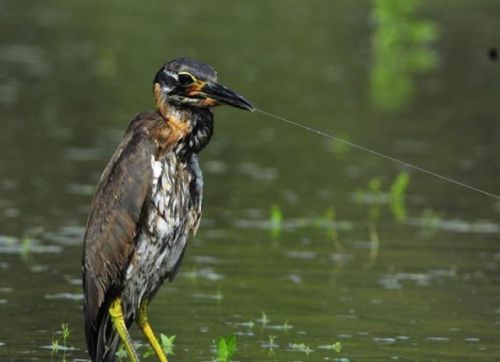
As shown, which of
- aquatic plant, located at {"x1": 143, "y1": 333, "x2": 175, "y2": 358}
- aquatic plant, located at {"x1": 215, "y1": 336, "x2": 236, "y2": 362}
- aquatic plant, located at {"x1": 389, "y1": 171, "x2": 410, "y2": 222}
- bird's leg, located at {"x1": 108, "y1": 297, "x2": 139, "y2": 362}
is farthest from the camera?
aquatic plant, located at {"x1": 389, "y1": 171, "x2": 410, "y2": 222}

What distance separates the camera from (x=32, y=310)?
36.4 ft

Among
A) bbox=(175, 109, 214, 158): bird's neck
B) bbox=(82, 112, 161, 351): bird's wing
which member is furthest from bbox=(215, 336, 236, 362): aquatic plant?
bbox=(175, 109, 214, 158): bird's neck

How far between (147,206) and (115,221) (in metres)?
0.19

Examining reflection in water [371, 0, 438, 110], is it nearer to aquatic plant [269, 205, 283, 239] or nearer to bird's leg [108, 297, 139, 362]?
aquatic plant [269, 205, 283, 239]

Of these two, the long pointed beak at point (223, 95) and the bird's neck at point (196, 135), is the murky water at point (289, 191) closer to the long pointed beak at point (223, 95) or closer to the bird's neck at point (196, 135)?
the bird's neck at point (196, 135)

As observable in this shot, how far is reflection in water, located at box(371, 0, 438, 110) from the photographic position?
2644 centimetres

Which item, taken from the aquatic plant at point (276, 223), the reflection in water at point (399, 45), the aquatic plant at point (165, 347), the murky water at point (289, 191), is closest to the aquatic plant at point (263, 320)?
the murky water at point (289, 191)

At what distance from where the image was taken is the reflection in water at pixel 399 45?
86.7 feet

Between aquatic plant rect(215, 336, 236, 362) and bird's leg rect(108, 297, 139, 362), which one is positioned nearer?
bird's leg rect(108, 297, 139, 362)

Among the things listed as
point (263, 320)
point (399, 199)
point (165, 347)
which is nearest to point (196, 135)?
point (165, 347)

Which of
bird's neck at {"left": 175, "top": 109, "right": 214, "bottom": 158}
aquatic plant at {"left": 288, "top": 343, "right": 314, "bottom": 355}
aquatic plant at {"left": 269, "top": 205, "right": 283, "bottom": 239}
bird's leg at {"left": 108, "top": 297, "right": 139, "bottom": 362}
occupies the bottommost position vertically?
bird's leg at {"left": 108, "top": 297, "right": 139, "bottom": 362}

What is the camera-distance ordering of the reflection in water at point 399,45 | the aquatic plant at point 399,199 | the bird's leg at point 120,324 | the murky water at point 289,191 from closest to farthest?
1. the bird's leg at point 120,324
2. the murky water at point 289,191
3. the aquatic plant at point 399,199
4. the reflection in water at point 399,45

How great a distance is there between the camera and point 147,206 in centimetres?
899

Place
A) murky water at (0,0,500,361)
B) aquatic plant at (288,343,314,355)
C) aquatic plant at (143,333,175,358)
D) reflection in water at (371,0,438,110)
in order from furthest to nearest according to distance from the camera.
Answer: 1. reflection in water at (371,0,438,110)
2. murky water at (0,0,500,361)
3. aquatic plant at (288,343,314,355)
4. aquatic plant at (143,333,175,358)
